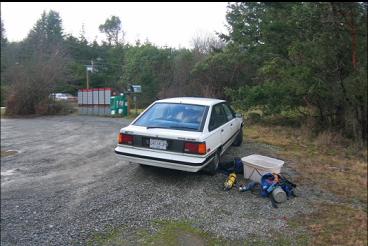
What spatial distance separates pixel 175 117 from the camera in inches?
241

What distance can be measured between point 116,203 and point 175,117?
190cm

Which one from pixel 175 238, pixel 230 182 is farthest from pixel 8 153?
pixel 175 238

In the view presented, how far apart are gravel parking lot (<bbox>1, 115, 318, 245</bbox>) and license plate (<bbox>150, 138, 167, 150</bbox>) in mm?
669

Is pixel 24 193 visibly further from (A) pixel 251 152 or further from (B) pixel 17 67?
(B) pixel 17 67

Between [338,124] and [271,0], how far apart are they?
23.6ft

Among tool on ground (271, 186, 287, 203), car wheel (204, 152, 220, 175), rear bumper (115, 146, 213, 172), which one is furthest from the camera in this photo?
car wheel (204, 152, 220, 175)

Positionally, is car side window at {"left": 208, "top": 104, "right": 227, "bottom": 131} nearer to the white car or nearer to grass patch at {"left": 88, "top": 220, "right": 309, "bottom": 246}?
the white car

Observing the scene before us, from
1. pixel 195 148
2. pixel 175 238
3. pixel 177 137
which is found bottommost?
pixel 175 238

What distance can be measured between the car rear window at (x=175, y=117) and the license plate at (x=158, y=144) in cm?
35

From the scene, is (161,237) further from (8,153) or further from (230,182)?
(8,153)

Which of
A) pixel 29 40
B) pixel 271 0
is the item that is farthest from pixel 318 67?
pixel 29 40

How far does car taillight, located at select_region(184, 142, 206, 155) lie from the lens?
5.36 meters

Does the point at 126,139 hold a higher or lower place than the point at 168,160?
higher

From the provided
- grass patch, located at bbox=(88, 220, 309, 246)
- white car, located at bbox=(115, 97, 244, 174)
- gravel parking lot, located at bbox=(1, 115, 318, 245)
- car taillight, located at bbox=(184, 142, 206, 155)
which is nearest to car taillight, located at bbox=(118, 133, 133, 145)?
white car, located at bbox=(115, 97, 244, 174)
